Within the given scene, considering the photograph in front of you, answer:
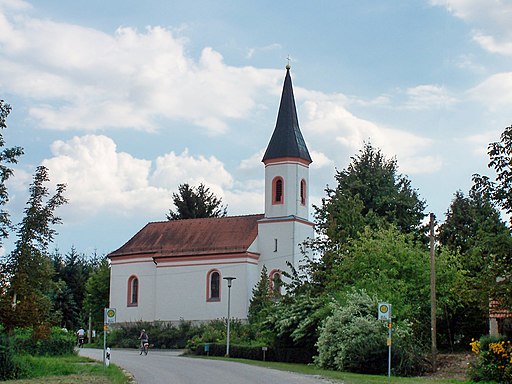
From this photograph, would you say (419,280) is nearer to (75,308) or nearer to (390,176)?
(390,176)

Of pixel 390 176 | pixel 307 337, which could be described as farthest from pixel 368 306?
pixel 390 176

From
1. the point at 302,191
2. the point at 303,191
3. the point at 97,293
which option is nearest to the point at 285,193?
the point at 302,191

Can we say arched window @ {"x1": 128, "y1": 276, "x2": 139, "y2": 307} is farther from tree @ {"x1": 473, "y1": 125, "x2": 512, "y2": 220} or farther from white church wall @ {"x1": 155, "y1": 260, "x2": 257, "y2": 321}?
tree @ {"x1": 473, "y1": 125, "x2": 512, "y2": 220}

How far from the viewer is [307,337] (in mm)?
38812

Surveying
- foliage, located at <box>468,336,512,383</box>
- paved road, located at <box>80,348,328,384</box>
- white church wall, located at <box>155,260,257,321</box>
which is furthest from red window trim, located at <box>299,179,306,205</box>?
foliage, located at <box>468,336,512,383</box>

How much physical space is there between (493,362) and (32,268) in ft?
55.5

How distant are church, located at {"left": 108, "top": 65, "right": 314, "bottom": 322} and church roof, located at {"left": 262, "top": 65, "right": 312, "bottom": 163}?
0.25 ft

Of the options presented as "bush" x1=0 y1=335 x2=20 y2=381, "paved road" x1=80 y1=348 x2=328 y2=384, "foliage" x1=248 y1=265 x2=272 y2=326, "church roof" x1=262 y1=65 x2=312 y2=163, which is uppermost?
"church roof" x1=262 y1=65 x2=312 y2=163

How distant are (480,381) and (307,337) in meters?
12.7

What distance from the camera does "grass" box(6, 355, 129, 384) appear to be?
84.5 ft

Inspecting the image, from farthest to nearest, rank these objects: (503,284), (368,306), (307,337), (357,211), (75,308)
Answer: (75,308)
(357,211)
(307,337)
(368,306)
(503,284)

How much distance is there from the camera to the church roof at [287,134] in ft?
207

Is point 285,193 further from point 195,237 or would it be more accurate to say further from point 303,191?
point 195,237

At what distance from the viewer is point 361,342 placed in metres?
32.9
